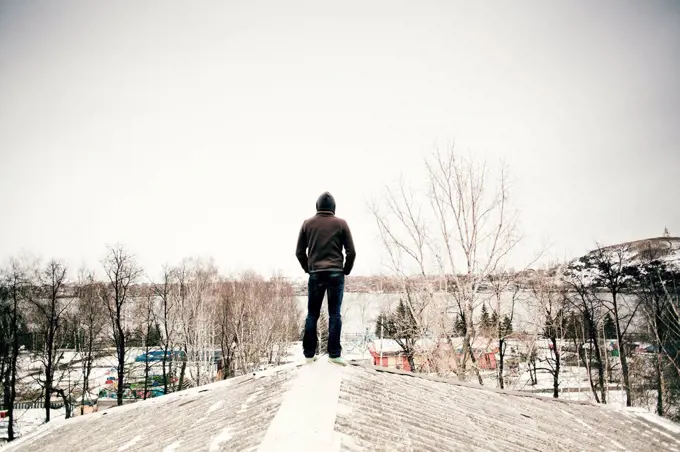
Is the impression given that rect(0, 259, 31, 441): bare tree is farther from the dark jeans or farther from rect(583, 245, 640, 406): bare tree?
rect(583, 245, 640, 406): bare tree

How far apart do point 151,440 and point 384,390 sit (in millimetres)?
2572

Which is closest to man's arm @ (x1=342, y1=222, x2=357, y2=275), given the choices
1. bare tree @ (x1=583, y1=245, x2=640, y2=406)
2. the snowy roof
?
the snowy roof

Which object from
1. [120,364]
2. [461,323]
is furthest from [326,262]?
[120,364]

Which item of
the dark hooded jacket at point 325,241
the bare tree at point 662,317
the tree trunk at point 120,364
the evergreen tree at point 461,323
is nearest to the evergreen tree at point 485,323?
the evergreen tree at point 461,323

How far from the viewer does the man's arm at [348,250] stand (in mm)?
4285

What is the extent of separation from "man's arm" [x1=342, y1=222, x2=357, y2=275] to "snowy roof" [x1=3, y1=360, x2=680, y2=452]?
3.86ft

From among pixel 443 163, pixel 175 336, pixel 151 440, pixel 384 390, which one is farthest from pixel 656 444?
pixel 175 336

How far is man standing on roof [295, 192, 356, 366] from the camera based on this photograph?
4215mm

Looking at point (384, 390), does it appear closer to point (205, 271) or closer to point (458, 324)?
point (458, 324)

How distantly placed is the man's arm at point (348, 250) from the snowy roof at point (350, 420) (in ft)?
3.86

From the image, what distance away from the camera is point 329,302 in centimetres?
437

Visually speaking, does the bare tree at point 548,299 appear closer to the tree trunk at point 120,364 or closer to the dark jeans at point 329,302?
the dark jeans at point 329,302

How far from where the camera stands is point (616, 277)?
21.3m

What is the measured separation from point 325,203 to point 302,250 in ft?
2.14
